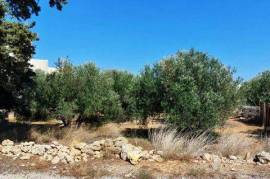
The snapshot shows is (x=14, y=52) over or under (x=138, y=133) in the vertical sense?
over

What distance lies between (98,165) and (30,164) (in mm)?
1645

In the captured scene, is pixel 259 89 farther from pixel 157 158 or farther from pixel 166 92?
pixel 157 158

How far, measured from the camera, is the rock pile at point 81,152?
9.97m

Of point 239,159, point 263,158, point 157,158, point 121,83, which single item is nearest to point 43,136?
point 157,158

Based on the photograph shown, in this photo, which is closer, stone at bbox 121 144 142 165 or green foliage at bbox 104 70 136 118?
stone at bbox 121 144 142 165

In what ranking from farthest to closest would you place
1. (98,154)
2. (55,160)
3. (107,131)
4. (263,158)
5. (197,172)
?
1. (107,131)
2. (98,154)
3. (263,158)
4. (55,160)
5. (197,172)

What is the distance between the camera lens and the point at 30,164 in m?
9.66

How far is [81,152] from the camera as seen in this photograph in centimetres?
1067

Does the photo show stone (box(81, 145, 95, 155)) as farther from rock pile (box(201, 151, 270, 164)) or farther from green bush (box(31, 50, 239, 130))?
green bush (box(31, 50, 239, 130))

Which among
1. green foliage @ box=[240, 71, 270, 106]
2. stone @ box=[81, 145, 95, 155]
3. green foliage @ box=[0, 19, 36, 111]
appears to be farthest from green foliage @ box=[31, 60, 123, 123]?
green foliage @ box=[240, 71, 270, 106]

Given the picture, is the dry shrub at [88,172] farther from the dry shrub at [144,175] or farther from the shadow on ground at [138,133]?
the shadow on ground at [138,133]

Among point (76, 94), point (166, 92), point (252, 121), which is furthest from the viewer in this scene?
point (252, 121)

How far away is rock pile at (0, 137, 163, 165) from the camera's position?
32.7 feet

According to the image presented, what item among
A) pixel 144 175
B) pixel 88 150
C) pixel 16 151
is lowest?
pixel 144 175
